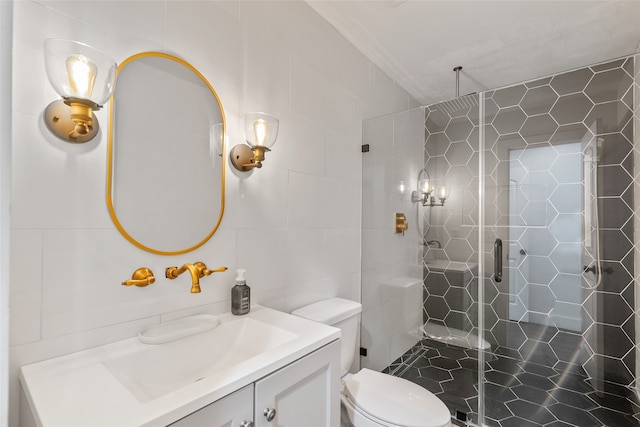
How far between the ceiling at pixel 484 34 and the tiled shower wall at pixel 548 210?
Answer: 0.34m

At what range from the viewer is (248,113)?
4.06 feet

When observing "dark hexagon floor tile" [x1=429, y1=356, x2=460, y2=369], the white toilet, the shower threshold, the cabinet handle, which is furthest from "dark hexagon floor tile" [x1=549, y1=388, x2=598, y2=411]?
the cabinet handle

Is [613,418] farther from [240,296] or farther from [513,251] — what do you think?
[240,296]

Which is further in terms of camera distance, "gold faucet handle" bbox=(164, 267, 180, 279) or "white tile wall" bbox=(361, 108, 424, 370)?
"white tile wall" bbox=(361, 108, 424, 370)

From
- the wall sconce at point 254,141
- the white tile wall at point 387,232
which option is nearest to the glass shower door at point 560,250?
the white tile wall at point 387,232

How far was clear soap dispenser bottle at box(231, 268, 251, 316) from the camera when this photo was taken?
3.83 feet

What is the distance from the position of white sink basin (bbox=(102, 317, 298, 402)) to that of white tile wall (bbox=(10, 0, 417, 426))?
0.12 m

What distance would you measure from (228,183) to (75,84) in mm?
570

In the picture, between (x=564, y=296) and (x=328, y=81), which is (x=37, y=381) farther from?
(x=564, y=296)

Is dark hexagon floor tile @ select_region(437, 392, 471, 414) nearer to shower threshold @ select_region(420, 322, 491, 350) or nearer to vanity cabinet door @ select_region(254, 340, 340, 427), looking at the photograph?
shower threshold @ select_region(420, 322, 491, 350)

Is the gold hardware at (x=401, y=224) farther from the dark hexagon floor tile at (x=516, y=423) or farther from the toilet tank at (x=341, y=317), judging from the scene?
the dark hexagon floor tile at (x=516, y=423)

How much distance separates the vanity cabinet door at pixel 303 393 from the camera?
0.78 metres

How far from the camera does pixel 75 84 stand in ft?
2.50

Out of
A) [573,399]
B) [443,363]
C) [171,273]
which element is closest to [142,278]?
[171,273]
